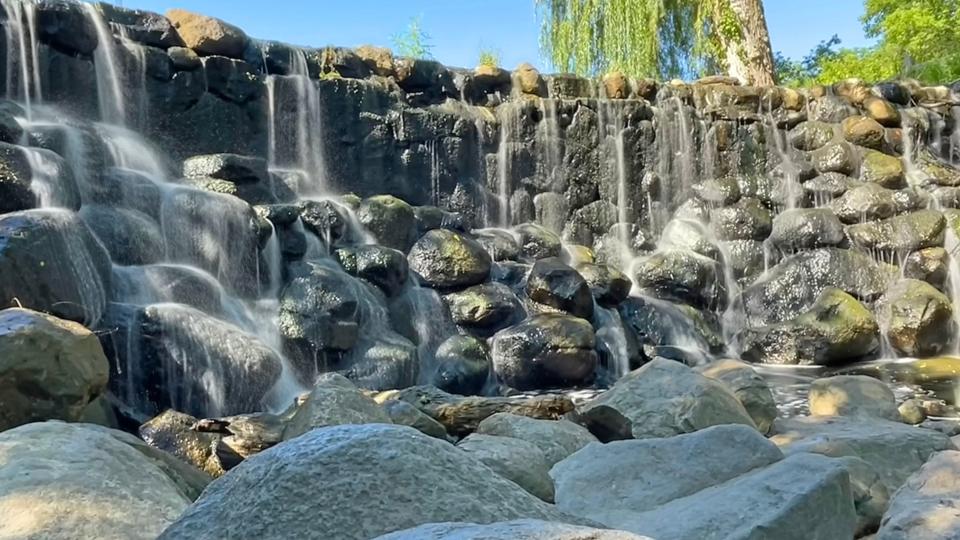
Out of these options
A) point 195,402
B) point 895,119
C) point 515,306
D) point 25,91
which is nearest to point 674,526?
point 195,402

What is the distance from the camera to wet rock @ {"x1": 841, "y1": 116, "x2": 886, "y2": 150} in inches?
526

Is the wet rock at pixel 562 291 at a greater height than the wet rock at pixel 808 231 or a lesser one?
lesser

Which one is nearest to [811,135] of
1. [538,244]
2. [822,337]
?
[822,337]

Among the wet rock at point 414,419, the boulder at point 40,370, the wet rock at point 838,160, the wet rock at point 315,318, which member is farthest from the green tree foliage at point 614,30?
the boulder at point 40,370

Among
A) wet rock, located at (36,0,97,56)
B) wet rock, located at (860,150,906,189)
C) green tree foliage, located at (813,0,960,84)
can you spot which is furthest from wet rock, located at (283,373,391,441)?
green tree foliage, located at (813,0,960,84)

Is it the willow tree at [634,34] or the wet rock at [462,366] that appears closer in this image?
the wet rock at [462,366]

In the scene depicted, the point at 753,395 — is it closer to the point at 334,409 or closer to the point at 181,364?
the point at 334,409

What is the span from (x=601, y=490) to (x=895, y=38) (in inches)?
848

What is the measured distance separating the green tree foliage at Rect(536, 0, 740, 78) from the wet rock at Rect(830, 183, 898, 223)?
4.76m

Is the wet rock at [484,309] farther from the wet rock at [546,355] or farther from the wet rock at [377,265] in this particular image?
the wet rock at [377,265]

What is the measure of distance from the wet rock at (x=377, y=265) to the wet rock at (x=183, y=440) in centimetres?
388

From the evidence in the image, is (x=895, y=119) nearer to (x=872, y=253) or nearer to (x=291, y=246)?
(x=872, y=253)

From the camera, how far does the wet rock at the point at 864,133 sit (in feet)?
43.8

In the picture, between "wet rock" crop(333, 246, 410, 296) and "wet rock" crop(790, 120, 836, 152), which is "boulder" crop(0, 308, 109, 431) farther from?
"wet rock" crop(790, 120, 836, 152)
